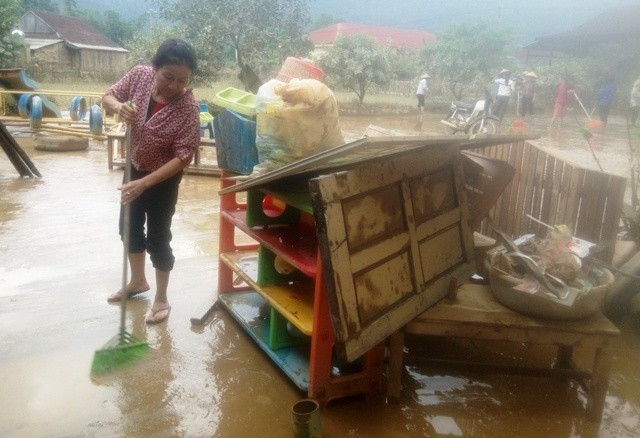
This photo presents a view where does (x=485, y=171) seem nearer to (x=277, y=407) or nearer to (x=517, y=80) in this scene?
(x=277, y=407)

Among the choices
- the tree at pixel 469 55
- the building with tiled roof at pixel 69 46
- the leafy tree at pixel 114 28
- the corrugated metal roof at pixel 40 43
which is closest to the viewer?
the tree at pixel 469 55

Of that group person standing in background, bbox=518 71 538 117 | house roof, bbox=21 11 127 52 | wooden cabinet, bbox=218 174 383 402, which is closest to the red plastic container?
wooden cabinet, bbox=218 174 383 402

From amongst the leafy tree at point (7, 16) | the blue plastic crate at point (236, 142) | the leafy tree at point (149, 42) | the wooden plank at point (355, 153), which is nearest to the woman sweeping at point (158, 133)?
the blue plastic crate at point (236, 142)

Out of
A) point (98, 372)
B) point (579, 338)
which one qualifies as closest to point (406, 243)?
point (579, 338)

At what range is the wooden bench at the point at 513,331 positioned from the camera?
2850mm

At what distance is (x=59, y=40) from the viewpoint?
41.9 m

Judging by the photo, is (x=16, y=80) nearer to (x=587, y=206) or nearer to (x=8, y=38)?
(x=8, y=38)

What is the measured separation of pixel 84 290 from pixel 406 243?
2.85 metres

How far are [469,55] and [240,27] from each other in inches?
567

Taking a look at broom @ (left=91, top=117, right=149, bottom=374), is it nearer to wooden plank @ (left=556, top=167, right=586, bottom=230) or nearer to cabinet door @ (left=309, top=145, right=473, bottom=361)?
cabinet door @ (left=309, top=145, right=473, bottom=361)

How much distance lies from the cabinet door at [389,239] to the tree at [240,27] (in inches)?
697

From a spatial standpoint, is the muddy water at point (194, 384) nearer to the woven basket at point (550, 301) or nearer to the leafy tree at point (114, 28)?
the woven basket at point (550, 301)

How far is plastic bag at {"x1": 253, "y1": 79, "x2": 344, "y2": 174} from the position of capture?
2932 millimetres

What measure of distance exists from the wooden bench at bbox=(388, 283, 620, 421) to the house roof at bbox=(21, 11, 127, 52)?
45.3 meters
